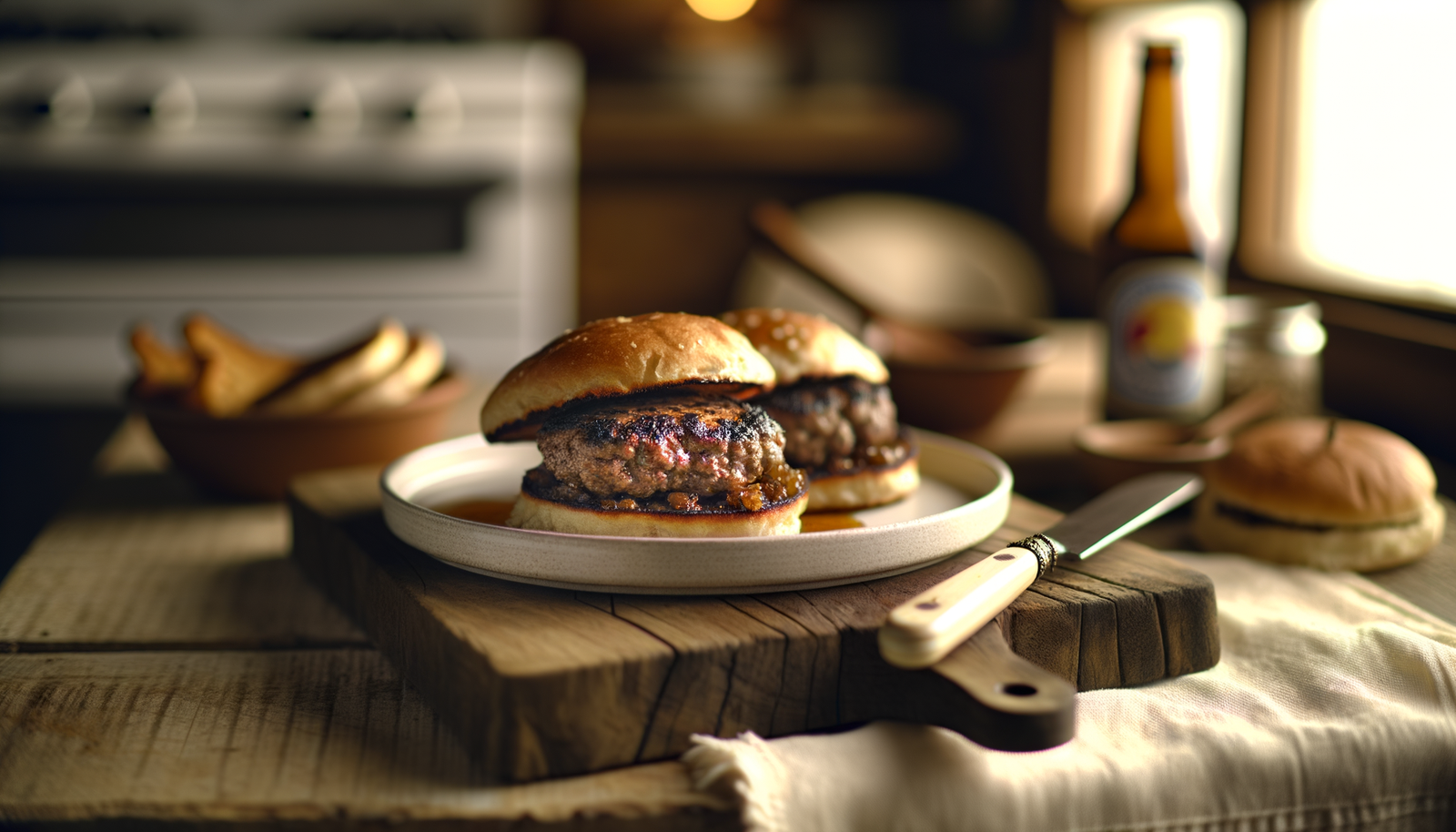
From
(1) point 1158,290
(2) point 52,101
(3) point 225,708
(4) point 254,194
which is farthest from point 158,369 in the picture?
(2) point 52,101

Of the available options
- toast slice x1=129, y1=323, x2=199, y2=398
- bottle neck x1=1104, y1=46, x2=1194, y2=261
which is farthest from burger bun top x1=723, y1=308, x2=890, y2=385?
toast slice x1=129, y1=323, x2=199, y2=398

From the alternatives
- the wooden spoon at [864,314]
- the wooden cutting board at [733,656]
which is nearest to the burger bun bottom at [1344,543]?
the wooden cutting board at [733,656]

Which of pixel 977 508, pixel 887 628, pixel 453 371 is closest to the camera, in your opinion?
pixel 887 628

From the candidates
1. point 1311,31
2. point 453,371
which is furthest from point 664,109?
point 453,371

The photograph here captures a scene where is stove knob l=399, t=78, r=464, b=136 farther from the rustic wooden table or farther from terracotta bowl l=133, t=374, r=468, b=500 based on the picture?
the rustic wooden table

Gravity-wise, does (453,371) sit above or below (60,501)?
above

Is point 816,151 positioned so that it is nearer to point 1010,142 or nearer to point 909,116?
point 909,116

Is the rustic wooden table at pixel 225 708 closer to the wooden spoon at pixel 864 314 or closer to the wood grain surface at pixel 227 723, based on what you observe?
the wood grain surface at pixel 227 723
